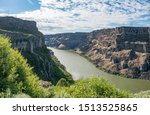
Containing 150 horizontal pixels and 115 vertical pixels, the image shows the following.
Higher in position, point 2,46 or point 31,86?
point 2,46

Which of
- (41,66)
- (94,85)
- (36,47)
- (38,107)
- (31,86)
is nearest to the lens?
(38,107)

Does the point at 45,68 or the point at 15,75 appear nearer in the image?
the point at 15,75

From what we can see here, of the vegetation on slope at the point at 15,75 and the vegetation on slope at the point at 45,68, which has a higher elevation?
the vegetation on slope at the point at 15,75

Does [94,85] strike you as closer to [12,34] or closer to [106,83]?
[106,83]

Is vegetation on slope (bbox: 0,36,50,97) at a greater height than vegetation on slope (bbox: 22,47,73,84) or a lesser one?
greater

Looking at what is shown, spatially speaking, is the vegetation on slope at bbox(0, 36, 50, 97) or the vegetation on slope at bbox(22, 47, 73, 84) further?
the vegetation on slope at bbox(22, 47, 73, 84)

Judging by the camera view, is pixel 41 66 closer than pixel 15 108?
No

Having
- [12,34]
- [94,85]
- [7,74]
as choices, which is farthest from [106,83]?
[12,34]

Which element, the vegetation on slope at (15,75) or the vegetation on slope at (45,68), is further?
the vegetation on slope at (45,68)

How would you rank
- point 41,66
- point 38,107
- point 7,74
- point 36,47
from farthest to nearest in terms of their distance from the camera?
point 36,47, point 41,66, point 7,74, point 38,107

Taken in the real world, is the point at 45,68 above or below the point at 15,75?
below
